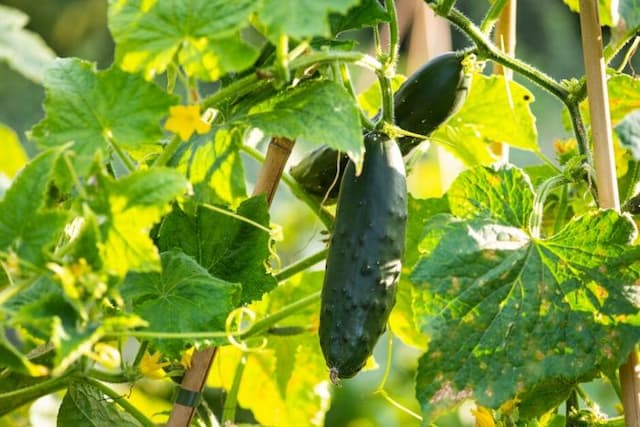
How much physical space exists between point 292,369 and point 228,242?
339 mm

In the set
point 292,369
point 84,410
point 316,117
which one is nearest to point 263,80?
point 316,117

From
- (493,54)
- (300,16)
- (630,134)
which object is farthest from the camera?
(493,54)

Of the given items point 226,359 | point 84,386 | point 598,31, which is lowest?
point 226,359

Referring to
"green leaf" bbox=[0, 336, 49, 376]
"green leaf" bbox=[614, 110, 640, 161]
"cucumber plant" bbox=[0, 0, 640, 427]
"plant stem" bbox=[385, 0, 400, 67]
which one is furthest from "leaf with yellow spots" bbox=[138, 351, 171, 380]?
"green leaf" bbox=[614, 110, 640, 161]

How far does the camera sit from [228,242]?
94cm

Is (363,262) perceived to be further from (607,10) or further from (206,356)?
(607,10)

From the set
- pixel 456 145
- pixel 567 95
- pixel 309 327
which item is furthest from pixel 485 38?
pixel 309 327

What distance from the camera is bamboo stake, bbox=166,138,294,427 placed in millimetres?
963

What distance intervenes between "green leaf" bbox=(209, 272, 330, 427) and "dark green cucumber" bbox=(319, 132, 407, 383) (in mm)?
351

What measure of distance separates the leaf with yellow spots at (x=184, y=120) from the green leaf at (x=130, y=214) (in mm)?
64

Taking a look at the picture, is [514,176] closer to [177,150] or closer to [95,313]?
[177,150]

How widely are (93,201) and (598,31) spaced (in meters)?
0.48

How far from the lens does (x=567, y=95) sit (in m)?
0.99

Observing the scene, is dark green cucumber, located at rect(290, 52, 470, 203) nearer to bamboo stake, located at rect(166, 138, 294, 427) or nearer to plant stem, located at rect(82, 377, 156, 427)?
bamboo stake, located at rect(166, 138, 294, 427)
